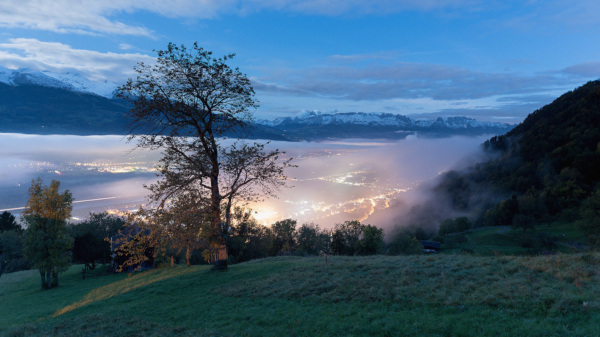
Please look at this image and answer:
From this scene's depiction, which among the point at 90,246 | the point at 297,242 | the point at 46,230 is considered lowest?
the point at 297,242

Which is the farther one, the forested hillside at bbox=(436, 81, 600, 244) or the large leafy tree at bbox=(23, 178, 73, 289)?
the forested hillside at bbox=(436, 81, 600, 244)

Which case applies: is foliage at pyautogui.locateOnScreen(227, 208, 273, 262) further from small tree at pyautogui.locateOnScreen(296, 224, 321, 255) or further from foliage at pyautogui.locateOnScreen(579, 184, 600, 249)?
foliage at pyautogui.locateOnScreen(579, 184, 600, 249)

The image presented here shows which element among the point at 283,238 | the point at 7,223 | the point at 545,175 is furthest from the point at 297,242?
the point at 545,175

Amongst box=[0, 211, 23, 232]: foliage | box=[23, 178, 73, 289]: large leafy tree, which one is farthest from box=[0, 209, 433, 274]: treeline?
box=[23, 178, 73, 289]: large leafy tree

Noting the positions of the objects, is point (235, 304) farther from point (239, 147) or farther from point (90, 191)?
point (90, 191)

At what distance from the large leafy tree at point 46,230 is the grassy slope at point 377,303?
66.5ft

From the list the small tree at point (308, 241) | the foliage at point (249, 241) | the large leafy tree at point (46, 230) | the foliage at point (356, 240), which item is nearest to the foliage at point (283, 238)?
the foliage at point (249, 241)

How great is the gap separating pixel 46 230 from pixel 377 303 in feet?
131

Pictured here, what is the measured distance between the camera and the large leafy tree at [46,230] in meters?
32.1

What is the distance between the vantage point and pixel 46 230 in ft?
108

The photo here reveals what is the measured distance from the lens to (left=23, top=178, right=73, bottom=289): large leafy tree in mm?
32094

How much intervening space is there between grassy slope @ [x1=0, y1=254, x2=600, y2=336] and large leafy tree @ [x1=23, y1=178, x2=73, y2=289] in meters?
20.3

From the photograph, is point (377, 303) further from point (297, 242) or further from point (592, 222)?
point (297, 242)

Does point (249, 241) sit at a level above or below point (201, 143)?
below
